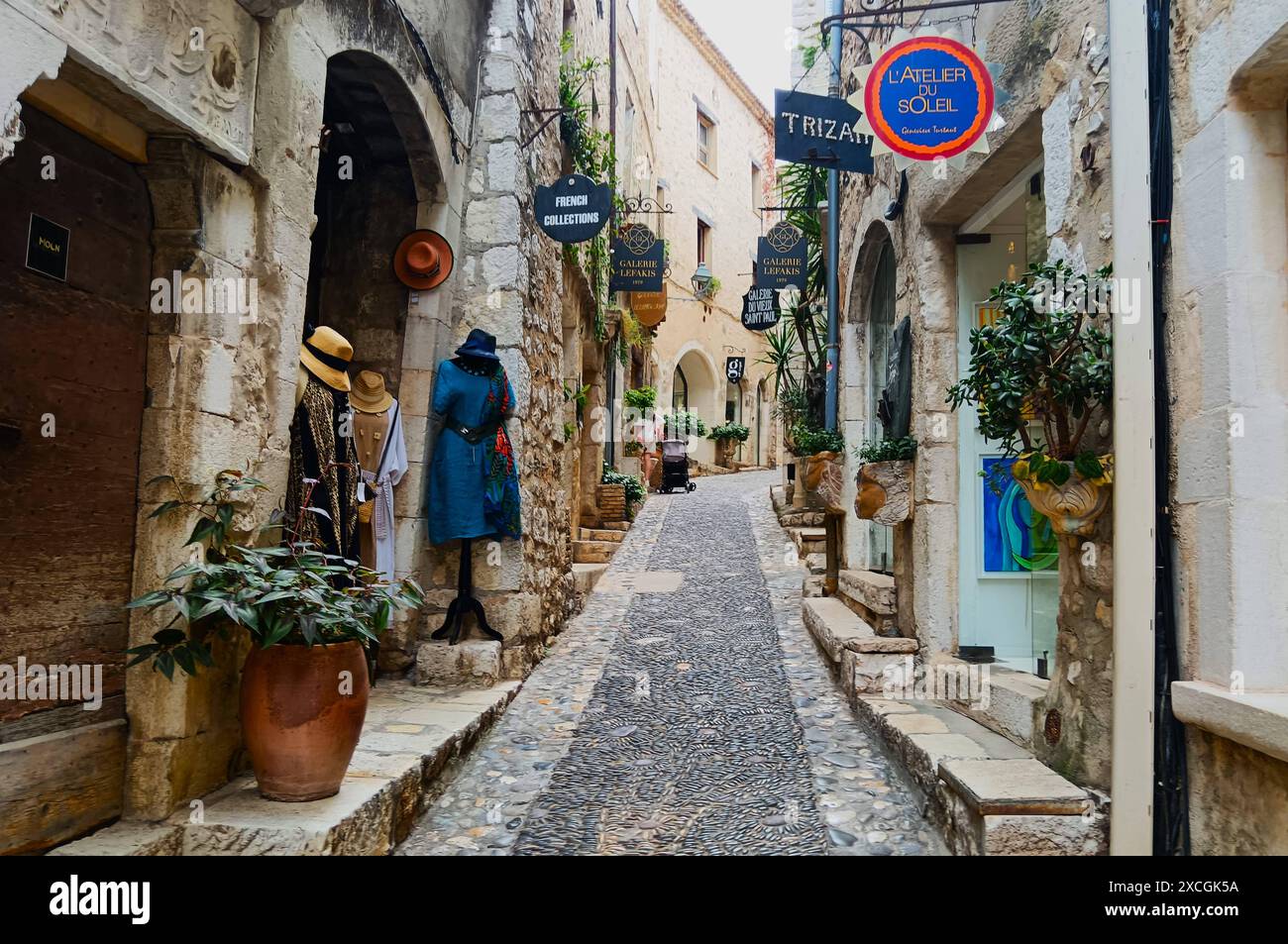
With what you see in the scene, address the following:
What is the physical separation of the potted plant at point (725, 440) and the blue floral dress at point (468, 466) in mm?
16403

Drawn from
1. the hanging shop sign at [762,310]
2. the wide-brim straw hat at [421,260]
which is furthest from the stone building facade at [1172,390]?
the hanging shop sign at [762,310]

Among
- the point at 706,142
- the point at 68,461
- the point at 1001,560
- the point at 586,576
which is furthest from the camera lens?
the point at 706,142

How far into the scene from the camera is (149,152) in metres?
2.63

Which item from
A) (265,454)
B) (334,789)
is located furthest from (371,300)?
(334,789)

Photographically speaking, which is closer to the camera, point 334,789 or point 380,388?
point 334,789

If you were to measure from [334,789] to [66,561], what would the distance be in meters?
1.07

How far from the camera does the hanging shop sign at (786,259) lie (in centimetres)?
867

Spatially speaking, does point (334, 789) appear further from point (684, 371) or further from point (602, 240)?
point (684, 371)

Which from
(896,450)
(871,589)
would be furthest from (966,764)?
(871,589)

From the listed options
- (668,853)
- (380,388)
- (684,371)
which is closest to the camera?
(668,853)

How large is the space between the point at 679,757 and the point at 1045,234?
2.84 meters

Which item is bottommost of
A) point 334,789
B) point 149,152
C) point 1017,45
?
point 334,789

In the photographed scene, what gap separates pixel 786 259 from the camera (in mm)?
8680

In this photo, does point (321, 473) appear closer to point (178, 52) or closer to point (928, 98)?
point (178, 52)
